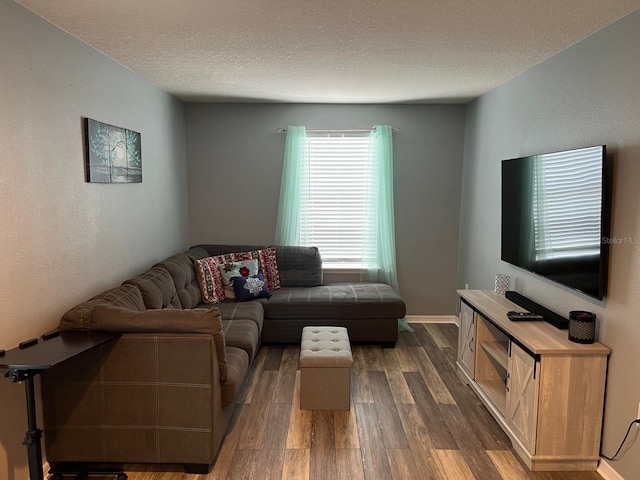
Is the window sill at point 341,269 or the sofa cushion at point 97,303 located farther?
the window sill at point 341,269

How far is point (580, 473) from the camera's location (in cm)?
262

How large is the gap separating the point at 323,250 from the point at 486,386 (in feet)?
8.16

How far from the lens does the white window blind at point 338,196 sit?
208 inches

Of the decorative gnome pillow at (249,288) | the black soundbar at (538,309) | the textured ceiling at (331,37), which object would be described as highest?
the textured ceiling at (331,37)

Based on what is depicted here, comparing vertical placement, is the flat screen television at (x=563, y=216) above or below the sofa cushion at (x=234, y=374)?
above

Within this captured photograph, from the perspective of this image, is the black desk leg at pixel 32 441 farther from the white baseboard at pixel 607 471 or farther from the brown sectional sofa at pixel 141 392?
the white baseboard at pixel 607 471

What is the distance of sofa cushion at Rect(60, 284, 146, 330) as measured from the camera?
253 cm

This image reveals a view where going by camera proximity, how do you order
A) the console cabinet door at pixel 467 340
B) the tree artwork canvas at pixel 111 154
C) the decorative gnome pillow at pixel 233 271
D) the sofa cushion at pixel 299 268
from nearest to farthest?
1. the tree artwork canvas at pixel 111 154
2. the console cabinet door at pixel 467 340
3. the decorative gnome pillow at pixel 233 271
4. the sofa cushion at pixel 299 268

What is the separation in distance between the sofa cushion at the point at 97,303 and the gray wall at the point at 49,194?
0.12 meters

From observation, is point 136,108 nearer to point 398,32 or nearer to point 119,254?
point 119,254

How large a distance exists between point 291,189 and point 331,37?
2.52m

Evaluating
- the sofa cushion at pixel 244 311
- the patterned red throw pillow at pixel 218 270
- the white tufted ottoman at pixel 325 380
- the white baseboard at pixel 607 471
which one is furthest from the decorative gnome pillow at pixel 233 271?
the white baseboard at pixel 607 471

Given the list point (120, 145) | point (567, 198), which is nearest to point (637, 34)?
point (567, 198)

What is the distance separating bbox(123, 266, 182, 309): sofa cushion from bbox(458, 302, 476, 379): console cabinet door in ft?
7.56
